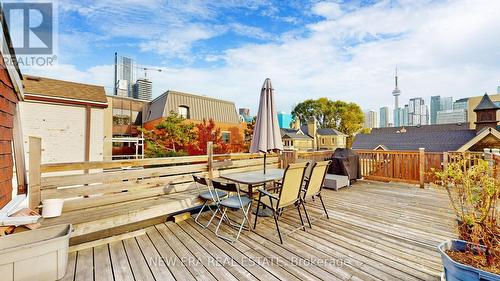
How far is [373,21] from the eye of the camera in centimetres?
644

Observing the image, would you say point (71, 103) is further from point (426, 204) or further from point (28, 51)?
point (426, 204)

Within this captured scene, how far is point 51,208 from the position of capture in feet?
8.57

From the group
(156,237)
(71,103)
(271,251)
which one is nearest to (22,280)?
(156,237)

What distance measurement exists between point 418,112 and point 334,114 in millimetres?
38405

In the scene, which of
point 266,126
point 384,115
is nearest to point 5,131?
point 266,126

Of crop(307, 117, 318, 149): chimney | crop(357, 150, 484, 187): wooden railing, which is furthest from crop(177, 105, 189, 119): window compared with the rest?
crop(307, 117, 318, 149): chimney

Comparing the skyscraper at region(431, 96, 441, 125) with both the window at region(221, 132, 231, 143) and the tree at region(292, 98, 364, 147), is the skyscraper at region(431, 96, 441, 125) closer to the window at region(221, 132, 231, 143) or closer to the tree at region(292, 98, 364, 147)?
the tree at region(292, 98, 364, 147)

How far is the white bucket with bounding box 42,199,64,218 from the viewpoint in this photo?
2.60m

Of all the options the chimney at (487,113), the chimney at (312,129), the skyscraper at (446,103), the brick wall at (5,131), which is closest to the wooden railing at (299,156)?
the brick wall at (5,131)

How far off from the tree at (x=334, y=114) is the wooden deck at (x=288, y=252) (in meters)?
36.1

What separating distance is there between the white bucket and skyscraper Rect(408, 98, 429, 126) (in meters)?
69.8

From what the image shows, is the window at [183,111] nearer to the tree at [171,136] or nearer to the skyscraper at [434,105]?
the tree at [171,136]

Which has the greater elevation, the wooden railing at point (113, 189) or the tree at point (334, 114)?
the tree at point (334, 114)

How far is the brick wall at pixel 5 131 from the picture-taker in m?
2.48
